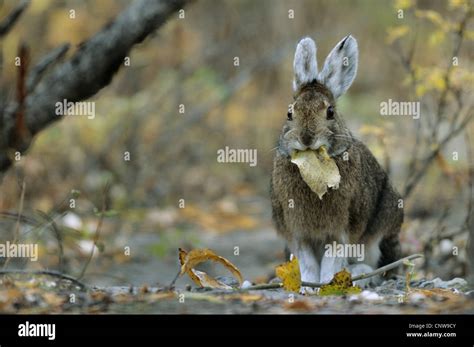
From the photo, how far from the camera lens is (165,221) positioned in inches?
587

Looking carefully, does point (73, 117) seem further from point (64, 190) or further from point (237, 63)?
point (237, 63)

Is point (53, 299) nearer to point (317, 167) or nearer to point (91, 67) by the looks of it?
point (317, 167)

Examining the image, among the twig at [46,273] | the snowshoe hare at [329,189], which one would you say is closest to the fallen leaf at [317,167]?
the snowshoe hare at [329,189]

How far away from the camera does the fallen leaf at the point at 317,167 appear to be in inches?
320

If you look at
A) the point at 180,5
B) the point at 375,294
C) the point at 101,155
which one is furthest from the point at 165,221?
the point at 375,294

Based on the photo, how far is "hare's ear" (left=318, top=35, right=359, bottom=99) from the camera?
855 centimetres

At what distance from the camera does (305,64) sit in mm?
8547

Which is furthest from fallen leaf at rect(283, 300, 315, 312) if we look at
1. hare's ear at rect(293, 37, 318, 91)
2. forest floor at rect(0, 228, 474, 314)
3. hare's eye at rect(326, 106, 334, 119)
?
hare's ear at rect(293, 37, 318, 91)

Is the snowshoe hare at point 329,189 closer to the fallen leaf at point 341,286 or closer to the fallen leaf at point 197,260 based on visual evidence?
the fallen leaf at point 341,286

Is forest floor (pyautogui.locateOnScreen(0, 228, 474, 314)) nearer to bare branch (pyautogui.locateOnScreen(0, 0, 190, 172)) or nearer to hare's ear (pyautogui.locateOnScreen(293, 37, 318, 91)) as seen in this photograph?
bare branch (pyautogui.locateOnScreen(0, 0, 190, 172))

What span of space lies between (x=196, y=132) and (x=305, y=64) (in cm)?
900

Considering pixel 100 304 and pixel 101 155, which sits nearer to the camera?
pixel 100 304

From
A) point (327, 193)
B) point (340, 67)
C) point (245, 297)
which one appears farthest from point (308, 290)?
point (340, 67)

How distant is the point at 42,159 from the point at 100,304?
8.76 m
